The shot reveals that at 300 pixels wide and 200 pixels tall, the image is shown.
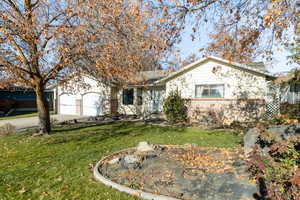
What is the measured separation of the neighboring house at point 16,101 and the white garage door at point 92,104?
8921 mm

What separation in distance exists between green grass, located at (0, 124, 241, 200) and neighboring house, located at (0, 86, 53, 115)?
749 inches

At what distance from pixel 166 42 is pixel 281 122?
15.2ft

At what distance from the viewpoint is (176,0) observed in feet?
20.0

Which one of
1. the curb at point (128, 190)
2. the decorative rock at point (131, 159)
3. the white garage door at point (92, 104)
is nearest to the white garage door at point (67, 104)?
the white garage door at point (92, 104)

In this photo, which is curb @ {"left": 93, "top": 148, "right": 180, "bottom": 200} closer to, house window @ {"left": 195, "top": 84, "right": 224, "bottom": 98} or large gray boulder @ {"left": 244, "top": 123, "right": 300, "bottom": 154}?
large gray boulder @ {"left": 244, "top": 123, "right": 300, "bottom": 154}

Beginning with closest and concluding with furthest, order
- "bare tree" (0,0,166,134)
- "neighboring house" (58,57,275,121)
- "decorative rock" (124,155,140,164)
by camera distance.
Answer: "decorative rock" (124,155,140,164)
"bare tree" (0,0,166,134)
"neighboring house" (58,57,275,121)

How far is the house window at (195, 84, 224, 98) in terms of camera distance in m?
14.2

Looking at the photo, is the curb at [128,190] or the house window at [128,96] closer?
the curb at [128,190]

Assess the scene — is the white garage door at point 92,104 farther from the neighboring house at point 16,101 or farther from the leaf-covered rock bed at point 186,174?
the leaf-covered rock bed at point 186,174

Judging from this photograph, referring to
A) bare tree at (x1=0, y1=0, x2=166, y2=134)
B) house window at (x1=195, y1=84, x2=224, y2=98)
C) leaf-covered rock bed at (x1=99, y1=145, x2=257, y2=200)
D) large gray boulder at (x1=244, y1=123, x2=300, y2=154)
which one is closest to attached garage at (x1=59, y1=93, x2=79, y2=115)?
bare tree at (x1=0, y1=0, x2=166, y2=134)

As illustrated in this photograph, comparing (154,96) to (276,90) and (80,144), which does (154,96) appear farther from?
(80,144)

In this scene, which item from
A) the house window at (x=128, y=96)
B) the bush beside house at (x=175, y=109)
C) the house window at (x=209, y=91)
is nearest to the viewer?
the bush beside house at (x=175, y=109)

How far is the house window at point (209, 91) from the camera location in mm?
14172

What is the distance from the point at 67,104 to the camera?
22609mm
